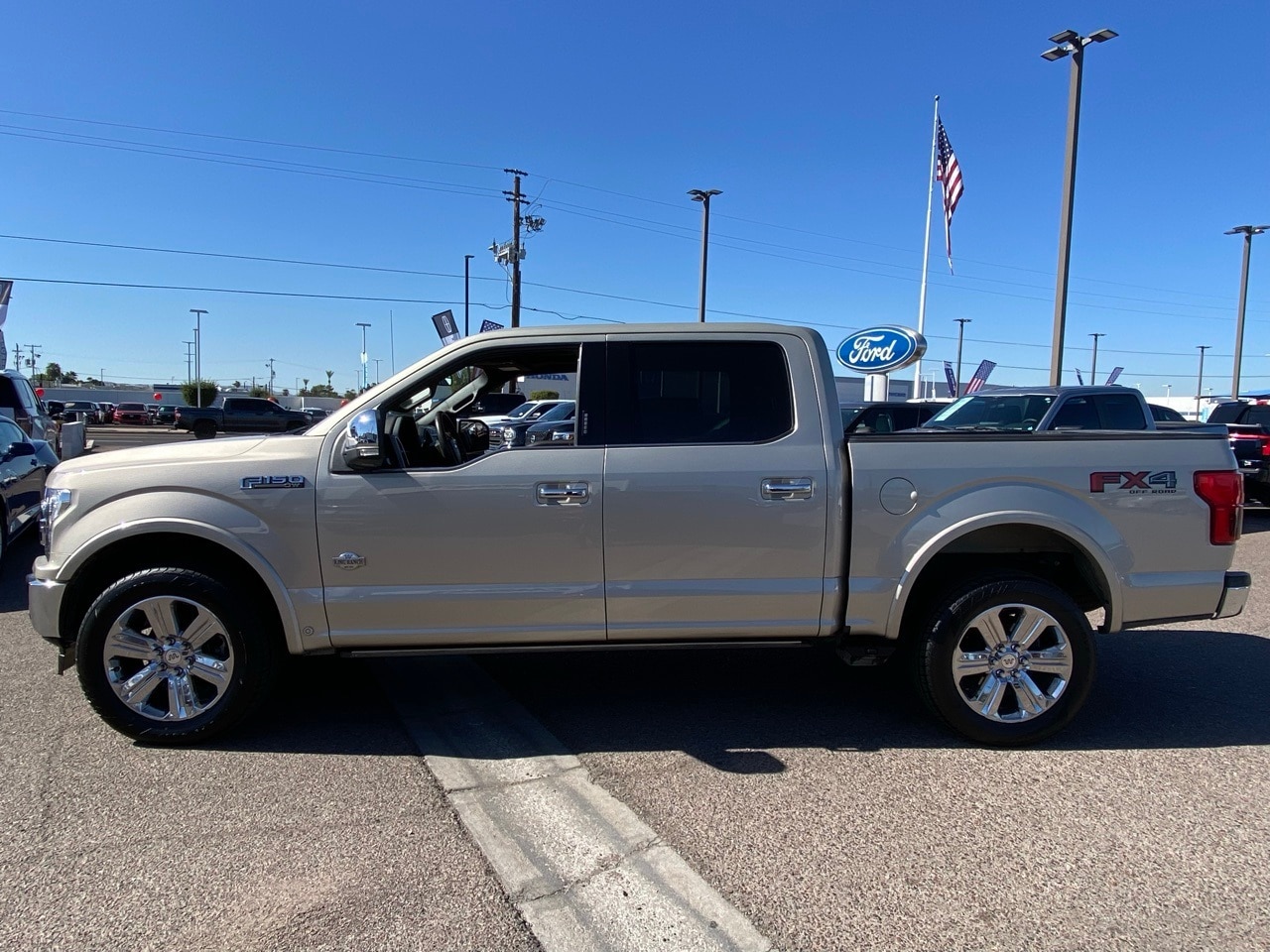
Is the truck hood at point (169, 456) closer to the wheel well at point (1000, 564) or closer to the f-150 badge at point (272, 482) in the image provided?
the f-150 badge at point (272, 482)

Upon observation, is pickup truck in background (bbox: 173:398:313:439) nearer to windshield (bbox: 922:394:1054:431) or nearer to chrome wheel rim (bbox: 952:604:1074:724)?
windshield (bbox: 922:394:1054:431)

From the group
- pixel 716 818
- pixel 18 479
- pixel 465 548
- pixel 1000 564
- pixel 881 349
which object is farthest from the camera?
pixel 881 349

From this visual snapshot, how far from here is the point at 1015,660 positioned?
13.4 ft

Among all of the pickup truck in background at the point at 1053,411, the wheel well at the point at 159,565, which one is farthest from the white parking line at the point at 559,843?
the pickup truck in background at the point at 1053,411

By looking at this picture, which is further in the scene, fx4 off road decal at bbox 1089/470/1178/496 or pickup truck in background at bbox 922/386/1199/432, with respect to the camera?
pickup truck in background at bbox 922/386/1199/432

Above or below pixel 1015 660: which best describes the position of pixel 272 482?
above

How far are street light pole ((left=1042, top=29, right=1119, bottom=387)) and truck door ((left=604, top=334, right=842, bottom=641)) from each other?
1112 centimetres

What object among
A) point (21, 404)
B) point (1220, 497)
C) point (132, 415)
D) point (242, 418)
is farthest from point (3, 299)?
point (132, 415)

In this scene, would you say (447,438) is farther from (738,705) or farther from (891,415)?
(891,415)

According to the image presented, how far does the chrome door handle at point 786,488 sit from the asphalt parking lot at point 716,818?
1.21 metres

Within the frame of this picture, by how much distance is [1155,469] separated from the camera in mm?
4078

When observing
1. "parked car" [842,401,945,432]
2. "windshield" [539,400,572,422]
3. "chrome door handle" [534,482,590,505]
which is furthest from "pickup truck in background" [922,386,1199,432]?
"windshield" [539,400,572,422]

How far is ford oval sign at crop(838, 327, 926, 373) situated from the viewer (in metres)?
12.4

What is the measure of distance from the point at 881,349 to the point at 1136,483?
958 cm
